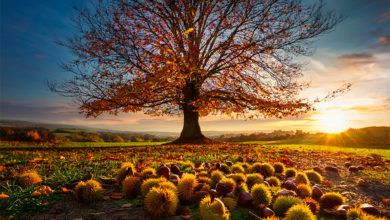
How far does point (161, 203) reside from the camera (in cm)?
181

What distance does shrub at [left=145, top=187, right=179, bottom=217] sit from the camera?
1808 millimetres

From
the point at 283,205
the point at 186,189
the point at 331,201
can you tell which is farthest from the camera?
the point at 331,201

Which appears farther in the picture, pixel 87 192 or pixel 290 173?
pixel 290 173

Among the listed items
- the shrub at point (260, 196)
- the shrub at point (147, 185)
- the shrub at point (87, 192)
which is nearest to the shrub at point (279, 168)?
the shrub at point (260, 196)

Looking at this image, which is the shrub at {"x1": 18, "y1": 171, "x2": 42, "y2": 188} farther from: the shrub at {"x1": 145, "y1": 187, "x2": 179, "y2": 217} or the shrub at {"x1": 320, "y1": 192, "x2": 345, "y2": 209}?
the shrub at {"x1": 320, "y1": 192, "x2": 345, "y2": 209}

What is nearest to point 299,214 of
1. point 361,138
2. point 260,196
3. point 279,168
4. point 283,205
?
point 283,205

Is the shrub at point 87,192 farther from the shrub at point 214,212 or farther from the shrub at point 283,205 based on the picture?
the shrub at point 283,205

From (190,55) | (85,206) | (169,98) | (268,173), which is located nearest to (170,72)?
(190,55)

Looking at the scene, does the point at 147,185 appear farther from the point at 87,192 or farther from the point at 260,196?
the point at 260,196

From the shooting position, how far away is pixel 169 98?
14.2 m

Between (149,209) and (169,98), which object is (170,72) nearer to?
(169,98)

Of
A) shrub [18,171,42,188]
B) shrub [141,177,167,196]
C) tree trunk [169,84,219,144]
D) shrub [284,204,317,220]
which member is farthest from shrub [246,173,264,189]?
tree trunk [169,84,219,144]

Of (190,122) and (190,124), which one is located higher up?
(190,122)

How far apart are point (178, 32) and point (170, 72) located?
4285 mm
